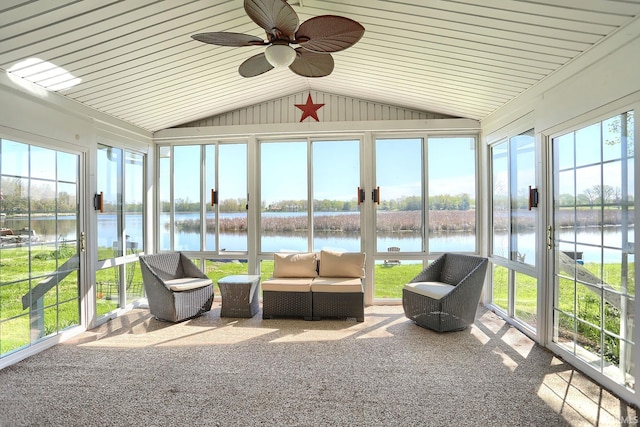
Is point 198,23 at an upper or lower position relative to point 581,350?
upper

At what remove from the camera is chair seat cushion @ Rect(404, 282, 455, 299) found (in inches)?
167

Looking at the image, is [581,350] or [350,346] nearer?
[581,350]

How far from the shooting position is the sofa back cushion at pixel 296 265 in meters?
5.17

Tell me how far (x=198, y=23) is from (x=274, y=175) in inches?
→ 110

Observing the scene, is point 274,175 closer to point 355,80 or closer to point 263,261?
point 263,261

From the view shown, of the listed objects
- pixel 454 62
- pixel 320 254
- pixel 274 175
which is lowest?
pixel 320 254

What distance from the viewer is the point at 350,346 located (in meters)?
3.82

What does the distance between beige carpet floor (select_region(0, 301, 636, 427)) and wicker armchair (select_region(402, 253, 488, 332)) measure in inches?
6.9

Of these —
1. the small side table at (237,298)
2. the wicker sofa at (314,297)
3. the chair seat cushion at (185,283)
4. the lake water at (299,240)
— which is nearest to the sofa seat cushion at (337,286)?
the wicker sofa at (314,297)

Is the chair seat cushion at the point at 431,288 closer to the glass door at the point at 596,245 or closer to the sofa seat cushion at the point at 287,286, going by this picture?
the glass door at the point at 596,245

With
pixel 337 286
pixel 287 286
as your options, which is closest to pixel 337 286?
pixel 337 286

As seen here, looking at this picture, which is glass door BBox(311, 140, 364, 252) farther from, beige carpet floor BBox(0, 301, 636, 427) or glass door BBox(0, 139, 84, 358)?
glass door BBox(0, 139, 84, 358)

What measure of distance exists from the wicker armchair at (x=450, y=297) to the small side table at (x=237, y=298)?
2045 millimetres

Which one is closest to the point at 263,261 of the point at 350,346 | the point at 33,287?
the point at 350,346
